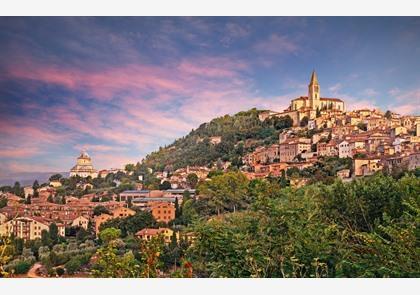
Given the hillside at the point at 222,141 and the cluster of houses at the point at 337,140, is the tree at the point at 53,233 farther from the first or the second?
the cluster of houses at the point at 337,140

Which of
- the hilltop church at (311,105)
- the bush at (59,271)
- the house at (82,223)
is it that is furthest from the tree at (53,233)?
the hilltop church at (311,105)

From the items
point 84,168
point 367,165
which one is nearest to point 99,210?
point 84,168

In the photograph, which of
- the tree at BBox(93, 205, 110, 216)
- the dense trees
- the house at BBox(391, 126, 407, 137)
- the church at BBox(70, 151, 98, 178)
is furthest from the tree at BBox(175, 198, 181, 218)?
the house at BBox(391, 126, 407, 137)

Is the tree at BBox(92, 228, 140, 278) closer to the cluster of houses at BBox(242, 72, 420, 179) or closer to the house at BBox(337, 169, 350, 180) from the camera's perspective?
the cluster of houses at BBox(242, 72, 420, 179)

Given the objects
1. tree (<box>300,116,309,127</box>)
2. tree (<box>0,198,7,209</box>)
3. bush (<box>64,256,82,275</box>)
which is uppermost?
tree (<box>300,116,309,127</box>)

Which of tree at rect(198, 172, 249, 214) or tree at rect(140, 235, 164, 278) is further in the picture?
tree at rect(198, 172, 249, 214)
